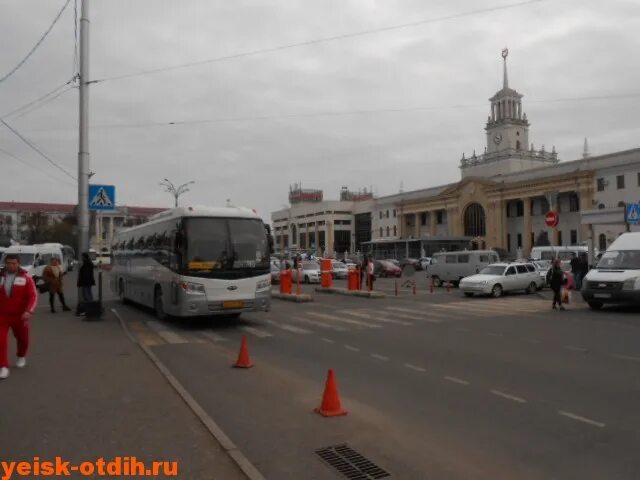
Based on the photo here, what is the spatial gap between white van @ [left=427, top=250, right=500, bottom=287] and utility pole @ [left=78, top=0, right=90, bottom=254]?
20109mm

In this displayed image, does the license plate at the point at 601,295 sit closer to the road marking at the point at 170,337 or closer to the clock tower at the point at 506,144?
the road marking at the point at 170,337

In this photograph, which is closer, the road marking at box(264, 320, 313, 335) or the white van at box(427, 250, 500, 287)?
the road marking at box(264, 320, 313, 335)

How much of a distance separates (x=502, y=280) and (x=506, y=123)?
293 feet

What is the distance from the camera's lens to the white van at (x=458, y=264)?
32.0m

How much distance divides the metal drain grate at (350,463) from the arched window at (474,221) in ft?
273

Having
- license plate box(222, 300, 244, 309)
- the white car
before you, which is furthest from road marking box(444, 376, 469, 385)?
the white car

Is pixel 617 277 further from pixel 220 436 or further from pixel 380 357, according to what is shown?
pixel 220 436

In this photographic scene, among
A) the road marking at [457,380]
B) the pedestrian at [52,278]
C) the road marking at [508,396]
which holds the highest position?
the pedestrian at [52,278]

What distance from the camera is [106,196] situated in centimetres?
1584

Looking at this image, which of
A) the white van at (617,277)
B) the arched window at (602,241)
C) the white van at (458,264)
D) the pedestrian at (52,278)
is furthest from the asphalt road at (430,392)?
the arched window at (602,241)

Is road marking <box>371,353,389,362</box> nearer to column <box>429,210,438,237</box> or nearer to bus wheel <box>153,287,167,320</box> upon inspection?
bus wheel <box>153,287,167,320</box>

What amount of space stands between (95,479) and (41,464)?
60 centimetres

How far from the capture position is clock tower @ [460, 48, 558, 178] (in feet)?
346

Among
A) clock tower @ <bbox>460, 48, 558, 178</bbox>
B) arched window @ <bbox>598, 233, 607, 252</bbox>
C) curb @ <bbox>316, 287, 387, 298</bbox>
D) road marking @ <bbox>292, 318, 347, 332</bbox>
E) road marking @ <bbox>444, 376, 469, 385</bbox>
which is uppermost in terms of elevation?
clock tower @ <bbox>460, 48, 558, 178</bbox>
